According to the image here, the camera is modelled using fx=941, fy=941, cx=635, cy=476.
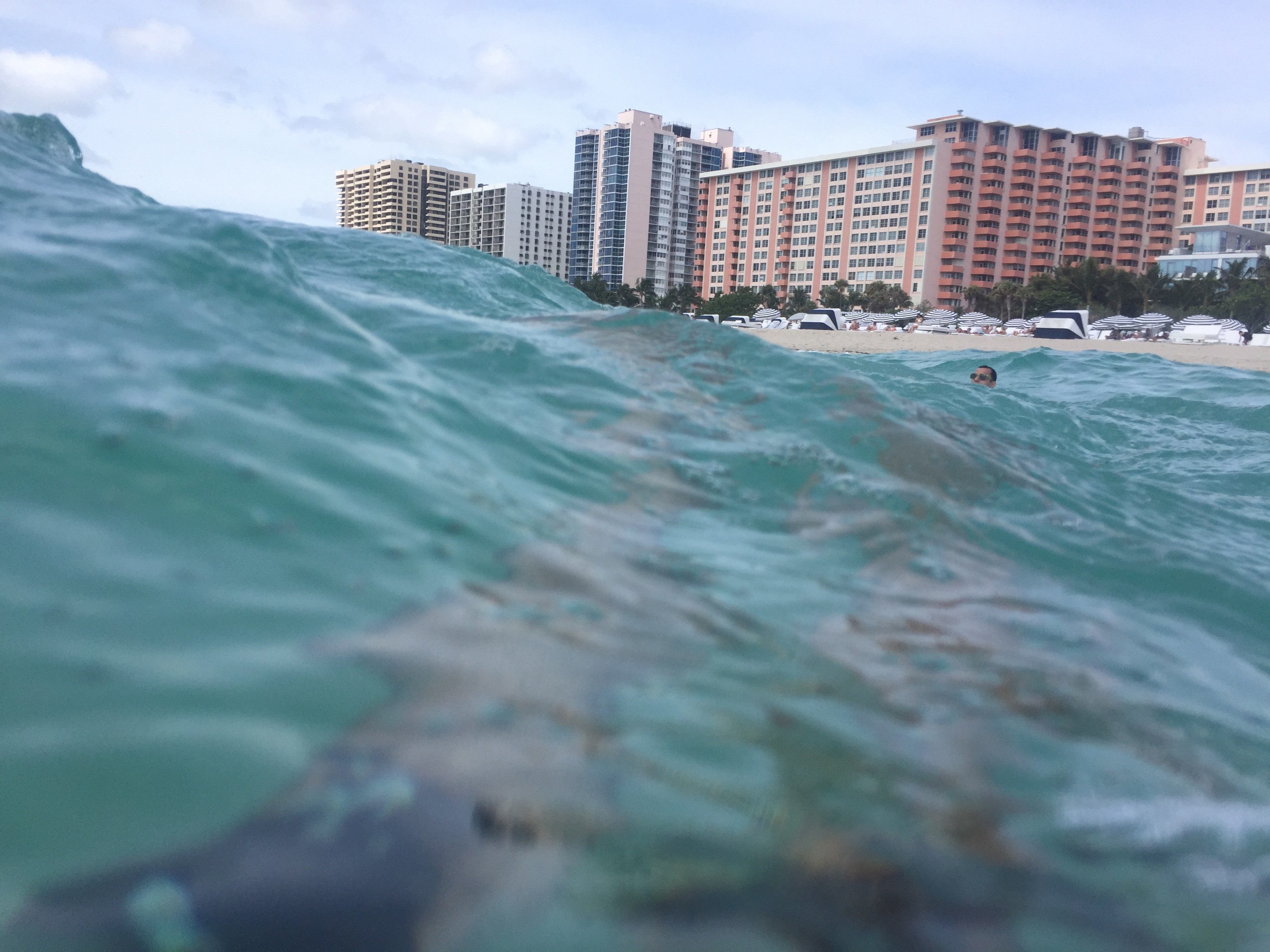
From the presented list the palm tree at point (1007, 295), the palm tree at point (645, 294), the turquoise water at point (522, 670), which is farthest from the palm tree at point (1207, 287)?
the turquoise water at point (522, 670)

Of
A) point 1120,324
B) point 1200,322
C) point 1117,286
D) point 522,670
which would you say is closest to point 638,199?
point 1117,286

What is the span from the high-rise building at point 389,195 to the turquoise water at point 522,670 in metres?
49.8

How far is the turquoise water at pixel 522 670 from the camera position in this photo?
69.4 inches

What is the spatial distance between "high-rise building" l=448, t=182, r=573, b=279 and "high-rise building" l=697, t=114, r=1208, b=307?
25.2 metres

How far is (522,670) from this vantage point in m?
2.42

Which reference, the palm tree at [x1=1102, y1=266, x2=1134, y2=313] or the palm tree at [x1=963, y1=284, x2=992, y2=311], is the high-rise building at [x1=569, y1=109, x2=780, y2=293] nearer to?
the palm tree at [x1=963, y1=284, x2=992, y2=311]

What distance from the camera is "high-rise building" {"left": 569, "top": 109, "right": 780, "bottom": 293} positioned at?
4274 inches

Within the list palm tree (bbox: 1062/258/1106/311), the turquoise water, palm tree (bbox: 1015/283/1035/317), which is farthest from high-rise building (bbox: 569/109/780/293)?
the turquoise water

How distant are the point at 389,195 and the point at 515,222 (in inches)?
1463

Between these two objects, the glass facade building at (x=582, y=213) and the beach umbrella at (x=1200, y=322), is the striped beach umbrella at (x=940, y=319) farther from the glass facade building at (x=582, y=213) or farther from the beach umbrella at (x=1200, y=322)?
the glass facade building at (x=582, y=213)

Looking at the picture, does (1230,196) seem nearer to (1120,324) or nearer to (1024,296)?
(1024,296)

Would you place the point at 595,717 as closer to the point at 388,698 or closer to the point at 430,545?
the point at 388,698

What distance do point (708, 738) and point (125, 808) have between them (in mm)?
1273

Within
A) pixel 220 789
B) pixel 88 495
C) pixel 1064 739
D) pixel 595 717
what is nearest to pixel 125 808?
pixel 220 789
